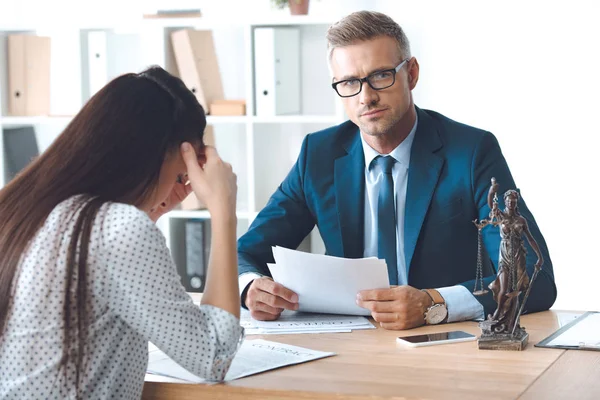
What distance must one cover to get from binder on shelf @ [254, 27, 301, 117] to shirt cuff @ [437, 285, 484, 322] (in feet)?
6.45

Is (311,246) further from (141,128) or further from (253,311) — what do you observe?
(141,128)

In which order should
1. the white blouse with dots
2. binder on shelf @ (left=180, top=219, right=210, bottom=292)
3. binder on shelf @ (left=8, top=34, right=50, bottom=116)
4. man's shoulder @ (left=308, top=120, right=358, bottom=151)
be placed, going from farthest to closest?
binder on shelf @ (left=8, top=34, right=50, bottom=116) < binder on shelf @ (left=180, top=219, right=210, bottom=292) < man's shoulder @ (left=308, top=120, right=358, bottom=151) < the white blouse with dots

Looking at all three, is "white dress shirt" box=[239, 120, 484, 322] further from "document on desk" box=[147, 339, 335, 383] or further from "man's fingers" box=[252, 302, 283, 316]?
"document on desk" box=[147, 339, 335, 383]

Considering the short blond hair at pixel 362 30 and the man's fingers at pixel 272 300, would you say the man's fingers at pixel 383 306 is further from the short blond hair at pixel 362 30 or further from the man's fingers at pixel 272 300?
the short blond hair at pixel 362 30

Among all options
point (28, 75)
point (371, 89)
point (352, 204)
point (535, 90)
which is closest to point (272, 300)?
point (352, 204)

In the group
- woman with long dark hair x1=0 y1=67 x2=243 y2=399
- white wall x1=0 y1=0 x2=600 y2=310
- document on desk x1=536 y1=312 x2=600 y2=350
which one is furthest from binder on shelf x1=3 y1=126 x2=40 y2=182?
document on desk x1=536 y1=312 x2=600 y2=350

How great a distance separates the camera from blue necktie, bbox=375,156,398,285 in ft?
7.82

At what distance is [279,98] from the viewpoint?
3.89 meters

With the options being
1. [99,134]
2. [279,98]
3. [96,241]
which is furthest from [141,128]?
[279,98]

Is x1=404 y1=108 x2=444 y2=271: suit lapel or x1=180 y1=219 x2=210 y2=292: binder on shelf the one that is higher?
x1=404 y1=108 x2=444 y2=271: suit lapel

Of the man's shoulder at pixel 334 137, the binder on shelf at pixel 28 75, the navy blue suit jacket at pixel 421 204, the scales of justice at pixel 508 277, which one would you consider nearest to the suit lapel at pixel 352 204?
the navy blue suit jacket at pixel 421 204

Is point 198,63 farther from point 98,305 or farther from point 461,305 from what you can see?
point 98,305

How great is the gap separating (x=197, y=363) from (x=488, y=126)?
8.61 feet

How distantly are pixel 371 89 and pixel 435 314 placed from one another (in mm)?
651
